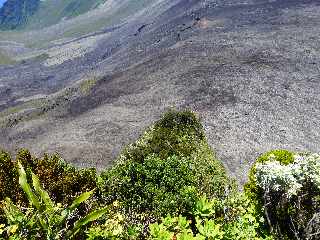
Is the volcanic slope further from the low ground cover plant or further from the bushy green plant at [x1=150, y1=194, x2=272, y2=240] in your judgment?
the bushy green plant at [x1=150, y1=194, x2=272, y2=240]

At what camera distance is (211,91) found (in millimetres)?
33375

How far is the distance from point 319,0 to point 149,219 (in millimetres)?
44696

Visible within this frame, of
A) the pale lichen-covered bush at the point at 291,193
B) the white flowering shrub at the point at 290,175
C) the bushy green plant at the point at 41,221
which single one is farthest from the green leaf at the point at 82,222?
the white flowering shrub at the point at 290,175

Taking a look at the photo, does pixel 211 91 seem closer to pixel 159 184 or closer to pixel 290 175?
pixel 159 184

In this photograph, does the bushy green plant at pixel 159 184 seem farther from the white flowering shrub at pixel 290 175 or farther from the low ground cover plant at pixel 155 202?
the white flowering shrub at pixel 290 175

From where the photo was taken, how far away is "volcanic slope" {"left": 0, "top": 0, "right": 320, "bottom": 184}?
2766cm

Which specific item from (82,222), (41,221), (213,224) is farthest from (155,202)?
(213,224)

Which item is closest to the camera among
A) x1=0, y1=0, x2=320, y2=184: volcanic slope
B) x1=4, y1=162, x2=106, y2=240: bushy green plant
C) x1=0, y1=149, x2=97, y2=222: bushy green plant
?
x1=4, y1=162, x2=106, y2=240: bushy green plant

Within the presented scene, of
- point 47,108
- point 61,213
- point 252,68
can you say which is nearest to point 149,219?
point 61,213

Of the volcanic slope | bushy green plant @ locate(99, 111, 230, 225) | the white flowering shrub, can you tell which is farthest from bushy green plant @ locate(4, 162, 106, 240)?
the volcanic slope

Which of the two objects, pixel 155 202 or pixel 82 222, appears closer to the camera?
pixel 82 222

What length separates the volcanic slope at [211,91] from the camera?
27.7m

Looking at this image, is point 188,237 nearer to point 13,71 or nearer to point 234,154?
point 234,154

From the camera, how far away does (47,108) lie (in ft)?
157
